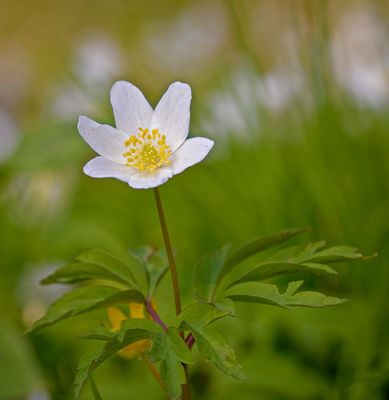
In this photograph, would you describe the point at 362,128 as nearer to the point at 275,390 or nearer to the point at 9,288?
the point at 275,390

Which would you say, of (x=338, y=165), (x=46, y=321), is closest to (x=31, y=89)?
(x=338, y=165)

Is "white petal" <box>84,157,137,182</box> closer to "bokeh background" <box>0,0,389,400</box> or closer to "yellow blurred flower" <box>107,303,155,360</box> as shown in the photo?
"yellow blurred flower" <box>107,303,155,360</box>

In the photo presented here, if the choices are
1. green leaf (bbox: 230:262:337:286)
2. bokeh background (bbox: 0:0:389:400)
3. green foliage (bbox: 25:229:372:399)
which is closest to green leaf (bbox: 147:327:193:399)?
green foliage (bbox: 25:229:372:399)

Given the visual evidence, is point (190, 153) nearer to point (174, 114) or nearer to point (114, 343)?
point (174, 114)

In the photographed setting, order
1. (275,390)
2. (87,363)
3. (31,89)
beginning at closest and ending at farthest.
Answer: (87,363) → (275,390) → (31,89)

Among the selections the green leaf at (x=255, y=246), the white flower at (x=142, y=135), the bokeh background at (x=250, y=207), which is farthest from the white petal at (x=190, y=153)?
the bokeh background at (x=250, y=207)

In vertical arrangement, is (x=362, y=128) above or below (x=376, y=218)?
above
